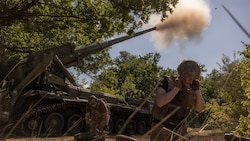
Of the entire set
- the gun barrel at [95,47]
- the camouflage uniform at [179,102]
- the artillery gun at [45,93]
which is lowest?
the camouflage uniform at [179,102]

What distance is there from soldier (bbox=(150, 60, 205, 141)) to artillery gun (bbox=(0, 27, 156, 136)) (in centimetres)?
1054

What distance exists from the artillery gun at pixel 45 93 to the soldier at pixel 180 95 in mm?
10537

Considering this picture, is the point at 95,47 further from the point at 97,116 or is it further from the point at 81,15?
the point at 97,116

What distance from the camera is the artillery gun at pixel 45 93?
14930 millimetres

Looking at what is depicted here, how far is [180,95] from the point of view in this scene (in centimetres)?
354

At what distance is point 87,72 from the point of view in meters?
24.0

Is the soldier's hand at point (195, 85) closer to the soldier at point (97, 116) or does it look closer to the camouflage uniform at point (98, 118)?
the camouflage uniform at point (98, 118)

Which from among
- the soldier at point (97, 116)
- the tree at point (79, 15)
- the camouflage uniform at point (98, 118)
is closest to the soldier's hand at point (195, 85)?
the camouflage uniform at point (98, 118)

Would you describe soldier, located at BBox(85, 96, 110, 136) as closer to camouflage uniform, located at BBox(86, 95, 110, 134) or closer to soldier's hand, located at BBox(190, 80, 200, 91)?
camouflage uniform, located at BBox(86, 95, 110, 134)

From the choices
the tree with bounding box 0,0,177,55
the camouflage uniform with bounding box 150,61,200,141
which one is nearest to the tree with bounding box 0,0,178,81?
the tree with bounding box 0,0,177,55

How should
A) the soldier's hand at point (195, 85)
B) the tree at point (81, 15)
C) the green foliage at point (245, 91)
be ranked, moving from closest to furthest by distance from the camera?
the soldier's hand at point (195, 85) → the green foliage at point (245, 91) → the tree at point (81, 15)

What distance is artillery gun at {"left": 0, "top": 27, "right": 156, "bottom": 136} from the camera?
14.9 metres

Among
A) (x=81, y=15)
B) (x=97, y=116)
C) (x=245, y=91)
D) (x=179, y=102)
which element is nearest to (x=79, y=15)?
(x=81, y=15)

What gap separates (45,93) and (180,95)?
12.6 metres
